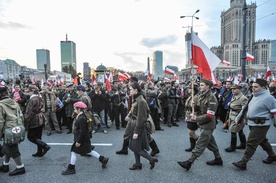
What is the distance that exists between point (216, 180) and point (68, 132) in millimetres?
5332

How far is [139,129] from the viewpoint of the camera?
13.2 feet

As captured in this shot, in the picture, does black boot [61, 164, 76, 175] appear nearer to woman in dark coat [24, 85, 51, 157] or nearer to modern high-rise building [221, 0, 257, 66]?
woman in dark coat [24, 85, 51, 157]

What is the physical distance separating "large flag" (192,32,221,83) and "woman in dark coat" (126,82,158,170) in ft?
5.92

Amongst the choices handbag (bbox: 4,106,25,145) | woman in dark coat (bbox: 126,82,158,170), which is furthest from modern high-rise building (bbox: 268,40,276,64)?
handbag (bbox: 4,106,25,145)

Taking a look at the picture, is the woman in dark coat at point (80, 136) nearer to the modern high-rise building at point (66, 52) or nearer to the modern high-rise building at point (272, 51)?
the modern high-rise building at point (272, 51)

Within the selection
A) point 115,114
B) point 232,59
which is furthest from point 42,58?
point 115,114

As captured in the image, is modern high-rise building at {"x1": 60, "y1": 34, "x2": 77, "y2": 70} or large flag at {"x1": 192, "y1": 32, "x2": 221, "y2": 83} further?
modern high-rise building at {"x1": 60, "y1": 34, "x2": 77, "y2": 70}

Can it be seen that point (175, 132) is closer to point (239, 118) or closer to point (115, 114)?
point (115, 114)

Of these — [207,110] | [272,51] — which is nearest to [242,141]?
[207,110]

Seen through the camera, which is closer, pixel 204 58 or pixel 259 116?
pixel 259 116

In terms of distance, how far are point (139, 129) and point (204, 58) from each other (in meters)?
2.38

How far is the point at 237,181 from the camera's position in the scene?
3729 millimetres

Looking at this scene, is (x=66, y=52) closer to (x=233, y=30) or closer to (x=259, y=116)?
(x=233, y=30)

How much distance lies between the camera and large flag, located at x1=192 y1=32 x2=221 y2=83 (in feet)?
16.2
